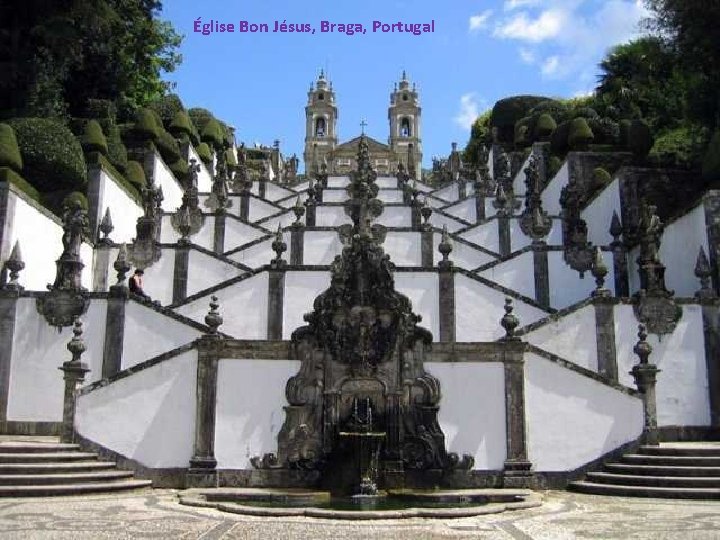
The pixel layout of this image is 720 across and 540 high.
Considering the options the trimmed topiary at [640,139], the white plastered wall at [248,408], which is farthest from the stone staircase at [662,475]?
the trimmed topiary at [640,139]

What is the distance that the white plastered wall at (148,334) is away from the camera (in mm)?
17500

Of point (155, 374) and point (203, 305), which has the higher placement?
point (203, 305)

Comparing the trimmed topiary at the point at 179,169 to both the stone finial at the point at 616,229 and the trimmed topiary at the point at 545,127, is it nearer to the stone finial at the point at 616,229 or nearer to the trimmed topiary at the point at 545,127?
the trimmed topiary at the point at 545,127

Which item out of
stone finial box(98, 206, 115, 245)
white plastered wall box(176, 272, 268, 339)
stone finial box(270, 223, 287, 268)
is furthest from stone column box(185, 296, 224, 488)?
stone finial box(98, 206, 115, 245)

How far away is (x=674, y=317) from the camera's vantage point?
1750 centimetres

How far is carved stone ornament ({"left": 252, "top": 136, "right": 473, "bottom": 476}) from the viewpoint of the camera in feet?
42.1

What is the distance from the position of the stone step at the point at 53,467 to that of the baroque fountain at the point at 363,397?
2.56 metres

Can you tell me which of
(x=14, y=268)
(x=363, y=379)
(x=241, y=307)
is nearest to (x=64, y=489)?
(x=363, y=379)

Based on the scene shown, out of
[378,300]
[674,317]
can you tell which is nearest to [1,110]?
[378,300]

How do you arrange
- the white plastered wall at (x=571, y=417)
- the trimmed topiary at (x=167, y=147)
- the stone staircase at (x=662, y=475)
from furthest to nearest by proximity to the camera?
the trimmed topiary at (x=167, y=147), the white plastered wall at (x=571, y=417), the stone staircase at (x=662, y=475)

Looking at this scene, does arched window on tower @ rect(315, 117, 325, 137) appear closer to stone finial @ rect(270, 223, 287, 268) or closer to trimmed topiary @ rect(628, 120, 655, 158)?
trimmed topiary @ rect(628, 120, 655, 158)

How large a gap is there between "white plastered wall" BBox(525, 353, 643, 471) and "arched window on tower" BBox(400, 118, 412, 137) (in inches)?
3211

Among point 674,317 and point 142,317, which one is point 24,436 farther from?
point 674,317

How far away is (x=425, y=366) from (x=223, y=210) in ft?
50.6
